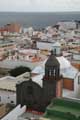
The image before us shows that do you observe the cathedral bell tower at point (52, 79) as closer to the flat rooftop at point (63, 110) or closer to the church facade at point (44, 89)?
the church facade at point (44, 89)

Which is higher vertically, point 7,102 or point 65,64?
point 65,64

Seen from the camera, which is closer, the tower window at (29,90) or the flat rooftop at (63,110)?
the flat rooftop at (63,110)

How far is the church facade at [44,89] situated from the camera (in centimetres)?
1728

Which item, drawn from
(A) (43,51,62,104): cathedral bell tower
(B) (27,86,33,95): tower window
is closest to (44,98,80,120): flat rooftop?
(A) (43,51,62,104): cathedral bell tower

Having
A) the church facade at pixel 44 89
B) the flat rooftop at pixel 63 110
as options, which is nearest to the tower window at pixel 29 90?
the church facade at pixel 44 89

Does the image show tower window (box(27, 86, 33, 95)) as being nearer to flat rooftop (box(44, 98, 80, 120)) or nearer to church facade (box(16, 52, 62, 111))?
church facade (box(16, 52, 62, 111))

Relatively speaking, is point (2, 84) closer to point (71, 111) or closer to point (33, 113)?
point (33, 113)

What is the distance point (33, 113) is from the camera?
55.9 feet

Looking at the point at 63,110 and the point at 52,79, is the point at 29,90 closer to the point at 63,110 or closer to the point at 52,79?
the point at 52,79

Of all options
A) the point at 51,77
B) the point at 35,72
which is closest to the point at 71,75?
the point at 35,72

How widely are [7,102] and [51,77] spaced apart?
19.0 ft

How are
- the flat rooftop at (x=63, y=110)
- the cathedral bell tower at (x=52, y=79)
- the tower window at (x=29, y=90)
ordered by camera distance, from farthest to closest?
the tower window at (x=29, y=90) < the cathedral bell tower at (x=52, y=79) < the flat rooftop at (x=63, y=110)

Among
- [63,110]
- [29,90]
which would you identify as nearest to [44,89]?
[29,90]

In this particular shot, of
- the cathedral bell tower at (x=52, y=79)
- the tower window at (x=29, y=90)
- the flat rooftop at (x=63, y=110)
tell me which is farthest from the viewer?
the tower window at (x=29, y=90)
